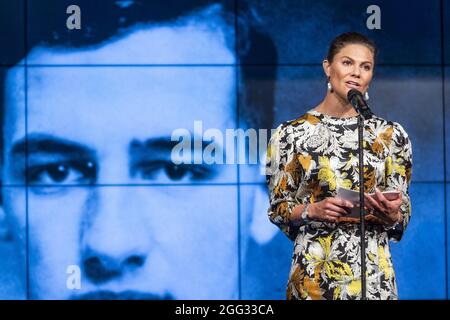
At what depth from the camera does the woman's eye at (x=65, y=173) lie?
5953 millimetres

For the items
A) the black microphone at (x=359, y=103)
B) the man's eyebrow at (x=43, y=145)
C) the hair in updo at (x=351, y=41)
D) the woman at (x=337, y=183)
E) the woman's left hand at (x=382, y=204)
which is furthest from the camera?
the man's eyebrow at (x=43, y=145)

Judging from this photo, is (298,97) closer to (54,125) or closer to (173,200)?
(173,200)

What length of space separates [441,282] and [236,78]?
1619 mm

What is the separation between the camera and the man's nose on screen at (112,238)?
5.95 meters

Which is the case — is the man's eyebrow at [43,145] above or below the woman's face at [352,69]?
below

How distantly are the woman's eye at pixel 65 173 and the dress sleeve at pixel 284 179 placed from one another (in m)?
2.42

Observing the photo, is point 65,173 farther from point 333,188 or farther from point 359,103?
point 359,103

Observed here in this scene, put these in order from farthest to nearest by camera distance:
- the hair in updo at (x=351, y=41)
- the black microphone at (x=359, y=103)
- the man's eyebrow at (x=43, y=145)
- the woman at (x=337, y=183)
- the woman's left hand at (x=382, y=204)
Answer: the man's eyebrow at (x=43, y=145), the hair in updo at (x=351, y=41), the woman at (x=337, y=183), the woman's left hand at (x=382, y=204), the black microphone at (x=359, y=103)
